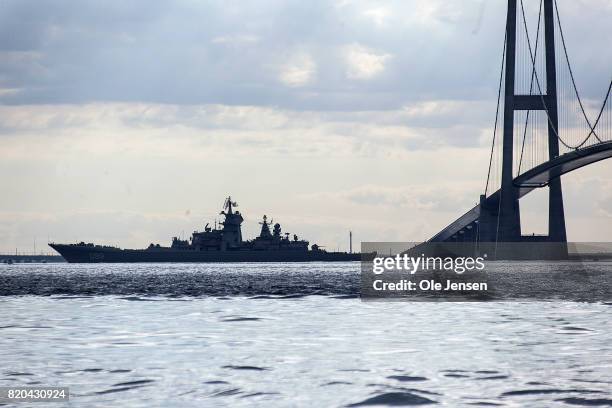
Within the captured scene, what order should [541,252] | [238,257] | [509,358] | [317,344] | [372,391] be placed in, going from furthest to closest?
[238,257]
[541,252]
[317,344]
[509,358]
[372,391]

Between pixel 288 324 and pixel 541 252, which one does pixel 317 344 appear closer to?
pixel 288 324

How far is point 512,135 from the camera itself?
11450 centimetres

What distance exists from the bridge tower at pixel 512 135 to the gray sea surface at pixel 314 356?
241 feet

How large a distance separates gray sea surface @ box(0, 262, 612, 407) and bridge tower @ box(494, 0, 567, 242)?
241 ft

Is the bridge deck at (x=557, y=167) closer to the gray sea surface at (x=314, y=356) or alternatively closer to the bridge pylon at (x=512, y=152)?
the bridge pylon at (x=512, y=152)

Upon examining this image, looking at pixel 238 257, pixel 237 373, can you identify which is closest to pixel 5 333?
pixel 237 373

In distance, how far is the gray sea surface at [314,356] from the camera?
16578 millimetres

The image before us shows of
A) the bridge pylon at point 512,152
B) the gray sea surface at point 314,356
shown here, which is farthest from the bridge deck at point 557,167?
the gray sea surface at point 314,356

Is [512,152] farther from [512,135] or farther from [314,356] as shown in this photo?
[314,356]

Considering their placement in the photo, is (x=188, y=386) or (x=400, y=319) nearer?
(x=188, y=386)


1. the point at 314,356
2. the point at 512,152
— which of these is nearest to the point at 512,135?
the point at 512,152

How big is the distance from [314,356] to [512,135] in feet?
314

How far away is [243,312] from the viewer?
124 ft

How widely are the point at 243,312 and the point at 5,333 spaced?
1124cm
